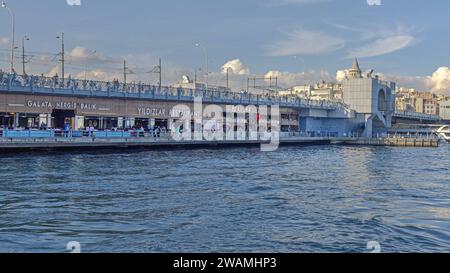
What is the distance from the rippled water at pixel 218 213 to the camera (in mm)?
12633

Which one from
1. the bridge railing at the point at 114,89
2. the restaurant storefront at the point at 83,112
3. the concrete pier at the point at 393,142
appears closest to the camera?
the bridge railing at the point at 114,89

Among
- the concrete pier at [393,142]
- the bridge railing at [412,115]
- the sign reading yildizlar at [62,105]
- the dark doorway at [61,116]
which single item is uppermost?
the bridge railing at [412,115]

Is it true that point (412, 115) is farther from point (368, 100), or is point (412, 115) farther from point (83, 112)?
point (83, 112)

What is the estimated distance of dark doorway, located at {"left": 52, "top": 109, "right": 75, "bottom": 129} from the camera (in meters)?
67.5

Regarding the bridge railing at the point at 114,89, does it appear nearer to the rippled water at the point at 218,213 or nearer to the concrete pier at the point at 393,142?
the concrete pier at the point at 393,142

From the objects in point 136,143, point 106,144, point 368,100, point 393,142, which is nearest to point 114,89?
point 136,143

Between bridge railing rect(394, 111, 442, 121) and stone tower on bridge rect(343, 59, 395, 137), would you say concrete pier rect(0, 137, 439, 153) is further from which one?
bridge railing rect(394, 111, 442, 121)

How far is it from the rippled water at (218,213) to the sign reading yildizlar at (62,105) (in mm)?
34564

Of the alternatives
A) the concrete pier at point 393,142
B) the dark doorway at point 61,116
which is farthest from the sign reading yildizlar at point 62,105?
the concrete pier at point 393,142
